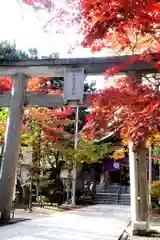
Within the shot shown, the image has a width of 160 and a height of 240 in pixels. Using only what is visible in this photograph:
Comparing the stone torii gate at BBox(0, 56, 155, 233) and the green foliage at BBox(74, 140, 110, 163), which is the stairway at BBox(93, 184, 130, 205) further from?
the stone torii gate at BBox(0, 56, 155, 233)

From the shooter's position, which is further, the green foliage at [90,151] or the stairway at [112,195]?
the stairway at [112,195]

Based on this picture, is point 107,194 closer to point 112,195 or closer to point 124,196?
point 112,195

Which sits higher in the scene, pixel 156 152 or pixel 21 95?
pixel 21 95

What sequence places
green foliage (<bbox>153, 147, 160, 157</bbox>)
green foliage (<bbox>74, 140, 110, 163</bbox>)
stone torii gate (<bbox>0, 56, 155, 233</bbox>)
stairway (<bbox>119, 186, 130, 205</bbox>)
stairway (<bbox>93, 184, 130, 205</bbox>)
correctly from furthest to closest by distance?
stairway (<bbox>93, 184, 130, 205</bbox>), stairway (<bbox>119, 186, 130, 205</bbox>), green foliage (<bbox>74, 140, 110, 163</bbox>), green foliage (<bbox>153, 147, 160, 157</bbox>), stone torii gate (<bbox>0, 56, 155, 233</bbox>)

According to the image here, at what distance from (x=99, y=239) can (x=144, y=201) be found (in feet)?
6.77

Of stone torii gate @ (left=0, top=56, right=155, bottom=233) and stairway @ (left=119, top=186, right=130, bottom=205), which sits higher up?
stone torii gate @ (left=0, top=56, right=155, bottom=233)

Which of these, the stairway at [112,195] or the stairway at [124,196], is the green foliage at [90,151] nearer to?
the stairway at [112,195]

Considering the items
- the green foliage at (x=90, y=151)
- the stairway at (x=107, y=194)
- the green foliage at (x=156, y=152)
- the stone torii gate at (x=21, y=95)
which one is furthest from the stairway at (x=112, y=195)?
the stone torii gate at (x=21, y=95)

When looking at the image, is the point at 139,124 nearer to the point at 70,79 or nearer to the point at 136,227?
the point at 136,227

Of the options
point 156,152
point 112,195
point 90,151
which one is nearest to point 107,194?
point 112,195

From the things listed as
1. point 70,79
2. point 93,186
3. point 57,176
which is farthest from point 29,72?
point 93,186

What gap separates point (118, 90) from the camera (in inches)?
291

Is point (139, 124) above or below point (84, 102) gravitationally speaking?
below

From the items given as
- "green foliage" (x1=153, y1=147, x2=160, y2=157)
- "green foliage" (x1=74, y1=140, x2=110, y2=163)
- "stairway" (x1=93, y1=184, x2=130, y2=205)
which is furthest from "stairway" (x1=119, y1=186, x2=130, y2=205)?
"green foliage" (x1=153, y1=147, x2=160, y2=157)
